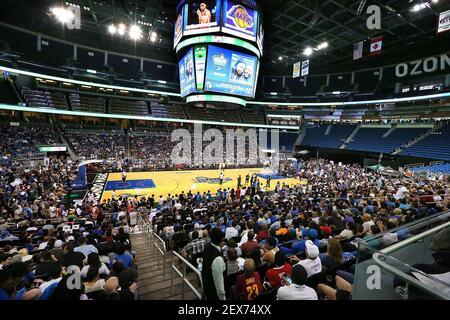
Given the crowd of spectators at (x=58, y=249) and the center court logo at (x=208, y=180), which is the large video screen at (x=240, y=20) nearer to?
the center court logo at (x=208, y=180)

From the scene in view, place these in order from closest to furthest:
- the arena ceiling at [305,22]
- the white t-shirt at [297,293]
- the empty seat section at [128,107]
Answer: the white t-shirt at [297,293] → the arena ceiling at [305,22] → the empty seat section at [128,107]

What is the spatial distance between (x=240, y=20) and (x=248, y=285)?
19711 mm

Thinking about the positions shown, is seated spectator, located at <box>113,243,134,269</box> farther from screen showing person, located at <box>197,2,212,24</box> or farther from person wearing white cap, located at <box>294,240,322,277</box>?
screen showing person, located at <box>197,2,212,24</box>

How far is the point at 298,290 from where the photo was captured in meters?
2.66

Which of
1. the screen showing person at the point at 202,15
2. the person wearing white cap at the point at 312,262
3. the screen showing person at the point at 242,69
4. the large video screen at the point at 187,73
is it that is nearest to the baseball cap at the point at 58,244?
the person wearing white cap at the point at 312,262

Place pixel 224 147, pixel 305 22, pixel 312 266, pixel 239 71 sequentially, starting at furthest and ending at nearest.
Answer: pixel 224 147, pixel 305 22, pixel 239 71, pixel 312 266

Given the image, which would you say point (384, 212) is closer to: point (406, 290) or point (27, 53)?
point (406, 290)

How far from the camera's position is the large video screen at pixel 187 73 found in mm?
19091

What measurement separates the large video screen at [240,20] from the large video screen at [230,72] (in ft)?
6.33

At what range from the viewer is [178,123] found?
4394 cm

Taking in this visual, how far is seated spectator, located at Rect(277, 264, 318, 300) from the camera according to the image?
2631mm

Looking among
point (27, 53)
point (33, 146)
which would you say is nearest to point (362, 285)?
point (33, 146)

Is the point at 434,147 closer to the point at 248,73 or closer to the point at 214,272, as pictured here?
the point at 248,73

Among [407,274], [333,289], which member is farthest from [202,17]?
[407,274]
